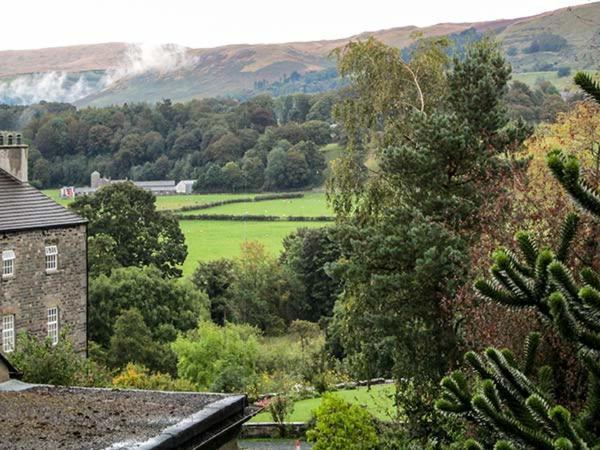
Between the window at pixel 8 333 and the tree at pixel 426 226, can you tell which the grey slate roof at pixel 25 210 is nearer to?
the window at pixel 8 333

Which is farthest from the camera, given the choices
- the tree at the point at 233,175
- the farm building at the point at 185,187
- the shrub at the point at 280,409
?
the farm building at the point at 185,187

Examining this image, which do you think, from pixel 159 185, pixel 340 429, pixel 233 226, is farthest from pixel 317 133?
pixel 340 429

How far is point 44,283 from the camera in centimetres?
3628

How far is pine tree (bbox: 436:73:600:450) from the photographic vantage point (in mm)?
8453

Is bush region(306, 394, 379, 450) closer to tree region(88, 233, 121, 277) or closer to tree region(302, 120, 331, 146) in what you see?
tree region(88, 233, 121, 277)

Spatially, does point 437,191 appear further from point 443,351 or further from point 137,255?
point 137,255

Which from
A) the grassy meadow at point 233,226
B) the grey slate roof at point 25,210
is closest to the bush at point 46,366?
the grey slate roof at point 25,210

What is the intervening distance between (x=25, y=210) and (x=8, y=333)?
423 centimetres

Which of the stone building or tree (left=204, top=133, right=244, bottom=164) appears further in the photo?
tree (left=204, top=133, right=244, bottom=164)

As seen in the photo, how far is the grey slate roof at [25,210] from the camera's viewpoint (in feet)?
116

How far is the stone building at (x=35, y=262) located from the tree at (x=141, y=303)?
9211 millimetres

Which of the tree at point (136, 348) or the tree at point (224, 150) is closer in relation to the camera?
the tree at point (136, 348)

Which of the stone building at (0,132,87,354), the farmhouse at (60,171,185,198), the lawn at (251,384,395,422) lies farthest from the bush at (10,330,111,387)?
the farmhouse at (60,171,185,198)

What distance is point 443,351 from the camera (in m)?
23.1
